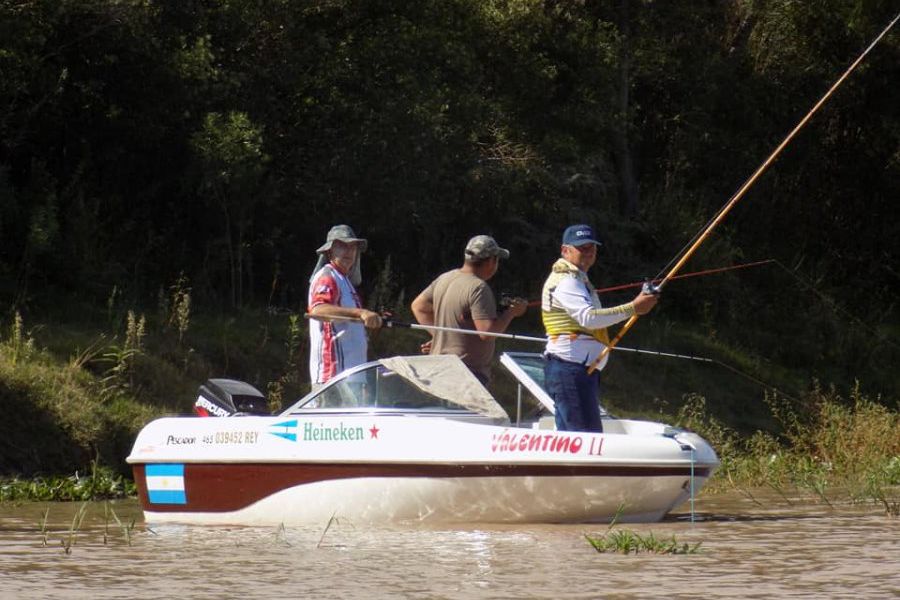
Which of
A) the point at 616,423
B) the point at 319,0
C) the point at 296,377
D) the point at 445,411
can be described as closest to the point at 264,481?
the point at 445,411

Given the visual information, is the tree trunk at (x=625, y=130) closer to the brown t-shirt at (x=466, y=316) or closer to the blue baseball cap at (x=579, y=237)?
the brown t-shirt at (x=466, y=316)

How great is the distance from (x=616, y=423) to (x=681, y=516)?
2.47 feet

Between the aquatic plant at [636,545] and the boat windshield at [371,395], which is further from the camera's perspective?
the boat windshield at [371,395]

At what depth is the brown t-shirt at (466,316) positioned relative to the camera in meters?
10.7

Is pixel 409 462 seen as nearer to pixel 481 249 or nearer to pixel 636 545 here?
pixel 481 249

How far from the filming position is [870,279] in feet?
89.1

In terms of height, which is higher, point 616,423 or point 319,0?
point 319,0

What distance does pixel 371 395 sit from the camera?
10375 millimetres

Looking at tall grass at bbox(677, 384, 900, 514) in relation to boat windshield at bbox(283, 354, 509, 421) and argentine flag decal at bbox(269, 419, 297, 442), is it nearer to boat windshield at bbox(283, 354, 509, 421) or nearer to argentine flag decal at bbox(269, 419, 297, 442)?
boat windshield at bbox(283, 354, 509, 421)

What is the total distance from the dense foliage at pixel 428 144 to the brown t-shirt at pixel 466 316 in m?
6.38

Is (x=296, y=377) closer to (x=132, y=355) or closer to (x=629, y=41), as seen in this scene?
(x=132, y=355)

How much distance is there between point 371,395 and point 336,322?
65 centimetres

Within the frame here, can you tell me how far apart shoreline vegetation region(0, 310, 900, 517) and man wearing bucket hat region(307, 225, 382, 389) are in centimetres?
228

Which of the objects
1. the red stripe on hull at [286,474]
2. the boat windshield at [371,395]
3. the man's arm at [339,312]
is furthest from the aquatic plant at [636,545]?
the man's arm at [339,312]
